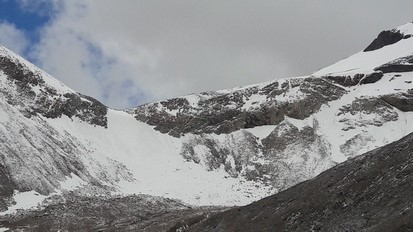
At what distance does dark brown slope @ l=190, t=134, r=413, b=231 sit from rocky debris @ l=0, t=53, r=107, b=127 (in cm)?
7060

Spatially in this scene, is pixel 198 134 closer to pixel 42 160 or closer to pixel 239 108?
pixel 239 108

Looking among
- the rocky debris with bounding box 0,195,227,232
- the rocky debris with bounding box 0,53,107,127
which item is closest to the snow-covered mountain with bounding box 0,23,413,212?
the rocky debris with bounding box 0,53,107,127

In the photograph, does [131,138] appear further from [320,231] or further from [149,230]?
[320,231]

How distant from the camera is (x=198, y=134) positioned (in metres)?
127

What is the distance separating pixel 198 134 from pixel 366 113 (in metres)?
42.3

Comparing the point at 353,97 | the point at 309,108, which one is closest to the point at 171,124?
the point at 309,108

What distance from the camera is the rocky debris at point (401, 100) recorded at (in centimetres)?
12754

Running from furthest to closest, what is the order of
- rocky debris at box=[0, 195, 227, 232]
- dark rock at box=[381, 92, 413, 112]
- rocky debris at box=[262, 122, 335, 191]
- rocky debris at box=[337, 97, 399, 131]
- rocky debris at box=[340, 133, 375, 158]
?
dark rock at box=[381, 92, 413, 112]
rocky debris at box=[337, 97, 399, 131]
rocky debris at box=[340, 133, 375, 158]
rocky debris at box=[262, 122, 335, 191]
rocky debris at box=[0, 195, 227, 232]

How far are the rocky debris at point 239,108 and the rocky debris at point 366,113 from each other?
23.3 feet

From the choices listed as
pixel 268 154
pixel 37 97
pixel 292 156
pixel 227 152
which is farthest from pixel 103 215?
pixel 292 156

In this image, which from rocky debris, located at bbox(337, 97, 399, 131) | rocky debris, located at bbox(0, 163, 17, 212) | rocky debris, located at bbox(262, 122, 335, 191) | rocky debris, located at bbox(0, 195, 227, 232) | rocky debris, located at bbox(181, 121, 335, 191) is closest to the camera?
rocky debris, located at bbox(0, 195, 227, 232)

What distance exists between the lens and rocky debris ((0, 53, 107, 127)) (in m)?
105

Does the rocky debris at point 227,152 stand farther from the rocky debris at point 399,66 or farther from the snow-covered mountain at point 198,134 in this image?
the rocky debris at point 399,66

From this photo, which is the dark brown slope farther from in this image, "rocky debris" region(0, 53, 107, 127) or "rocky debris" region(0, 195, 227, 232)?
"rocky debris" region(0, 53, 107, 127)
